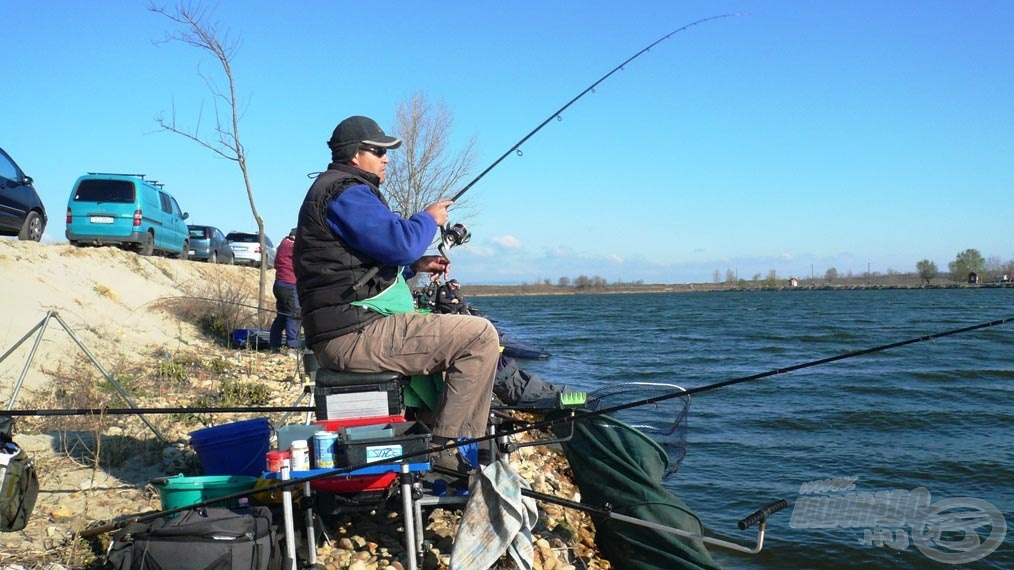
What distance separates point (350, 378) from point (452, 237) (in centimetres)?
125

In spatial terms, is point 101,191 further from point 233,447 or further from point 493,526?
point 493,526

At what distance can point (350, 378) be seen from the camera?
4062 millimetres

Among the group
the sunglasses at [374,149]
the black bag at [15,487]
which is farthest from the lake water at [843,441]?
the black bag at [15,487]

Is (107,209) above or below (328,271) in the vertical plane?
above

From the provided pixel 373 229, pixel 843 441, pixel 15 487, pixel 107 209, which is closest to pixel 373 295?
pixel 373 229

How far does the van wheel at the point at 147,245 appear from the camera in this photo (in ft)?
55.7

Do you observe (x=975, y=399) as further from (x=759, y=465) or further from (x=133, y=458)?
(x=133, y=458)

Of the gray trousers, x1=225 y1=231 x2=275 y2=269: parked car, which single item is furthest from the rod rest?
x1=225 y1=231 x2=275 y2=269: parked car

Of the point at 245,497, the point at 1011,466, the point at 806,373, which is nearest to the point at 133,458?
the point at 245,497

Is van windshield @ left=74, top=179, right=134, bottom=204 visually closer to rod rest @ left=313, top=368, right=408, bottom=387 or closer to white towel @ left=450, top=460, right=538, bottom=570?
rod rest @ left=313, top=368, right=408, bottom=387

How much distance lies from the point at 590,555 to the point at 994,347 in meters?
22.4

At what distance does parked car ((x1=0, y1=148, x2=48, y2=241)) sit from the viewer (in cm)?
1245

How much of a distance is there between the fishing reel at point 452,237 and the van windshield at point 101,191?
13.0 meters

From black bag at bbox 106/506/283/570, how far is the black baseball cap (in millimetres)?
1749
